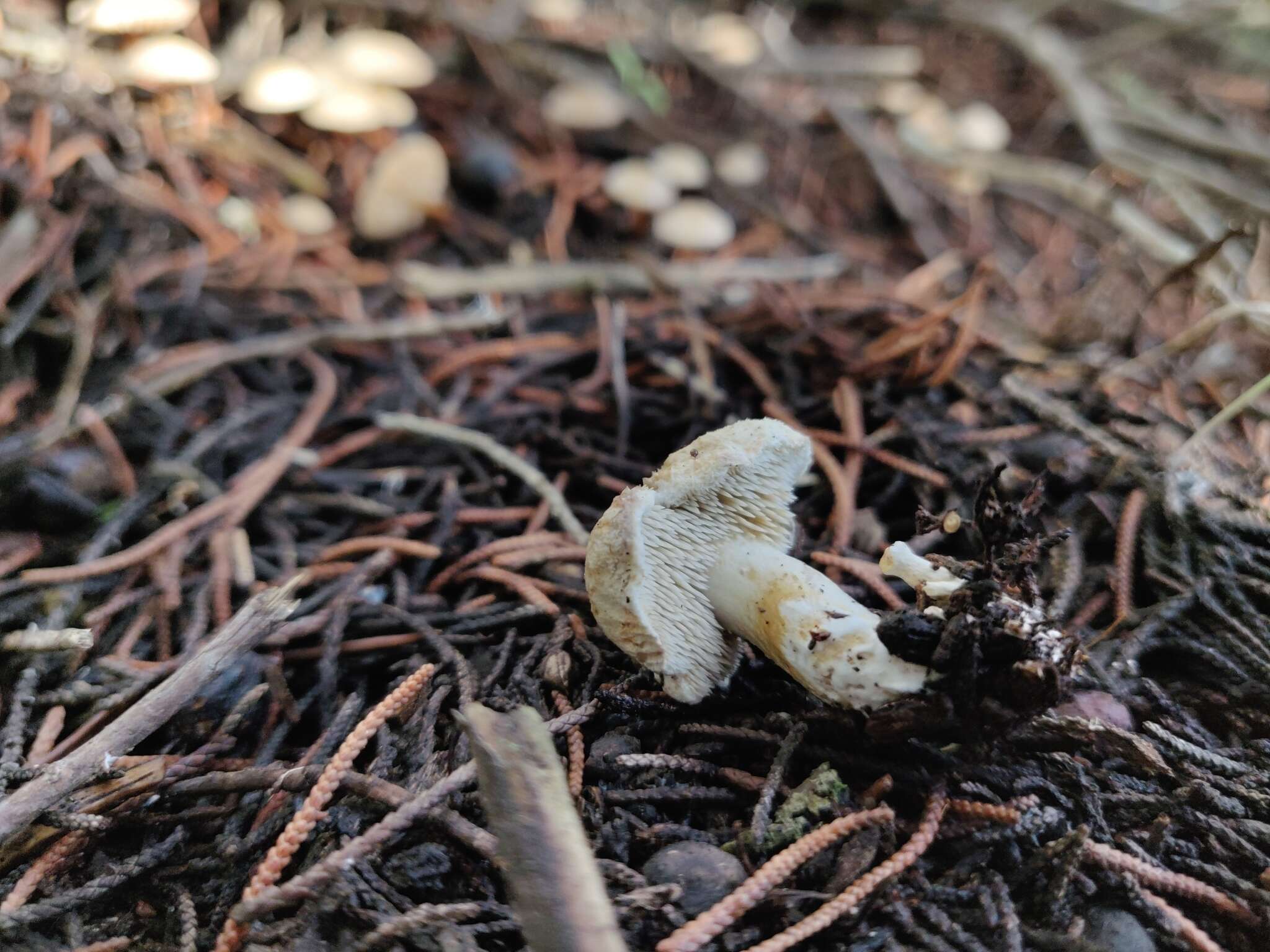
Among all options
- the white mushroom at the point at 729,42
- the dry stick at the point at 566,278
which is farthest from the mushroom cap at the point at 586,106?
the dry stick at the point at 566,278

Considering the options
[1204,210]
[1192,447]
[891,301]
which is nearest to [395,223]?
[891,301]

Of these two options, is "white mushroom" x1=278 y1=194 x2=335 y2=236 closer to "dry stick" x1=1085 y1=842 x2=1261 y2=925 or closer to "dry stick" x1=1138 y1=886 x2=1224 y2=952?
"dry stick" x1=1085 y1=842 x2=1261 y2=925

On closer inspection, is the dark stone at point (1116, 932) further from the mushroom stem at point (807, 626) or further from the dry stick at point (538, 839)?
the dry stick at point (538, 839)

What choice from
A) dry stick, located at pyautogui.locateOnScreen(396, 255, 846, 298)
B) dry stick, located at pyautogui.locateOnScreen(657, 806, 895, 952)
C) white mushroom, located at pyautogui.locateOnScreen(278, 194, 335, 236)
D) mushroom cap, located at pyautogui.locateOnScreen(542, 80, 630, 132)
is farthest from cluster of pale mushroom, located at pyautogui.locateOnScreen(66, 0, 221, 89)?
dry stick, located at pyautogui.locateOnScreen(657, 806, 895, 952)

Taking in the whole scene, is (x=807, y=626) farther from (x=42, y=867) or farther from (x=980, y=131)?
(x=980, y=131)

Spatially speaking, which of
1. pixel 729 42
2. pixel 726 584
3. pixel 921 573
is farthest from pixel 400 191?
pixel 921 573
